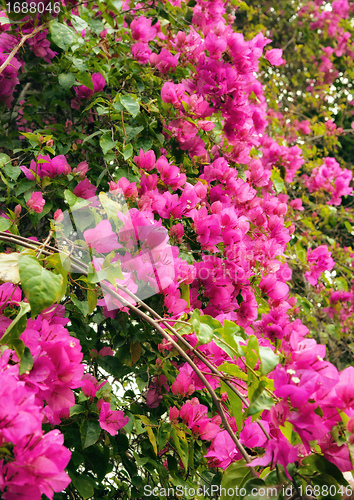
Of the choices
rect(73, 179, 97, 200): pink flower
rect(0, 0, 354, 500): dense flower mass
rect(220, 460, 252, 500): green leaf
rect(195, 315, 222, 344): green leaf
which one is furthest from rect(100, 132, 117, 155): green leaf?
rect(220, 460, 252, 500): green leaf

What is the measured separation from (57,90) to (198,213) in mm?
668

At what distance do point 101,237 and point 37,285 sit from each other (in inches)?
9.0

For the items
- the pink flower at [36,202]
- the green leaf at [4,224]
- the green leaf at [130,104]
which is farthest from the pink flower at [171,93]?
→ the green leaf at [4,224]

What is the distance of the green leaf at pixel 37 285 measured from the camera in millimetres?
499

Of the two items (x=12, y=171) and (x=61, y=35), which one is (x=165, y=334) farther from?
(x=61, y=35)

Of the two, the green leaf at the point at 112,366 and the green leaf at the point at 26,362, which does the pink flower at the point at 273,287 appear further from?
the green leaf at the point at 26,362

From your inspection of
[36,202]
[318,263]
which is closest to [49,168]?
[36,202]

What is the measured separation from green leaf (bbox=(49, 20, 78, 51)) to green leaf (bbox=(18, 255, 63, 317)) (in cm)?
78

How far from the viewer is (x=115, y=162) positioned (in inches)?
47.7

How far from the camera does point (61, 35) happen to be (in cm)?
107

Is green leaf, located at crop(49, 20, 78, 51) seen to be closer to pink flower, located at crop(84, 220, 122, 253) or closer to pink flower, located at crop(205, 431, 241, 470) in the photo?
pink flower, located at crop(84, 220, 122, 253)

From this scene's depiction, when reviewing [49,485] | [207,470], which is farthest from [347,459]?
[207,470]

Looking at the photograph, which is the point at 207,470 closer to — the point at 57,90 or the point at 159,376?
the point at 159,376

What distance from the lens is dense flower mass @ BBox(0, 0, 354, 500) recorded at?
521mm
